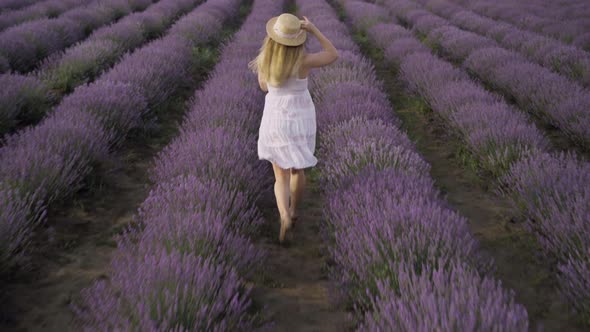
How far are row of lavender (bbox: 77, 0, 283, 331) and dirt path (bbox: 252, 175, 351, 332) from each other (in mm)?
133

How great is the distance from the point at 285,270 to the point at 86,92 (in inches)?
111

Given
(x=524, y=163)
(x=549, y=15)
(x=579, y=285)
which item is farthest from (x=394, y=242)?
(x=549, y=15)

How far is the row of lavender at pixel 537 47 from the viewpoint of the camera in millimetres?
5875

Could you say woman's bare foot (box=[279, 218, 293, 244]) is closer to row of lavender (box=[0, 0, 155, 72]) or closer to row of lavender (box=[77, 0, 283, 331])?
row of lavender (box=[77, 0, 283, 331])

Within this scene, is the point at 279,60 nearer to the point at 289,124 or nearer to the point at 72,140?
the point at 289,124

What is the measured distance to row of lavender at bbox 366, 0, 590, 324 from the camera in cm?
231

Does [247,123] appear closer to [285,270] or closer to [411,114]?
[285,270]

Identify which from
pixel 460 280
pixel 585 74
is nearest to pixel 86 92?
pixel 460 280

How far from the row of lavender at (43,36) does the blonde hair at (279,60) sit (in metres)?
4.48

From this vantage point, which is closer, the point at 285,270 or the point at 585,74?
the point at 285,270

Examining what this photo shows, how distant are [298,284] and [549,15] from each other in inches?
424

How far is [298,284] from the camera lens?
99.9 inches

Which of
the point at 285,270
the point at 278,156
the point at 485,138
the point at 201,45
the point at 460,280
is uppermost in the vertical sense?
the point at 460,280

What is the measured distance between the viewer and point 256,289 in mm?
2457
